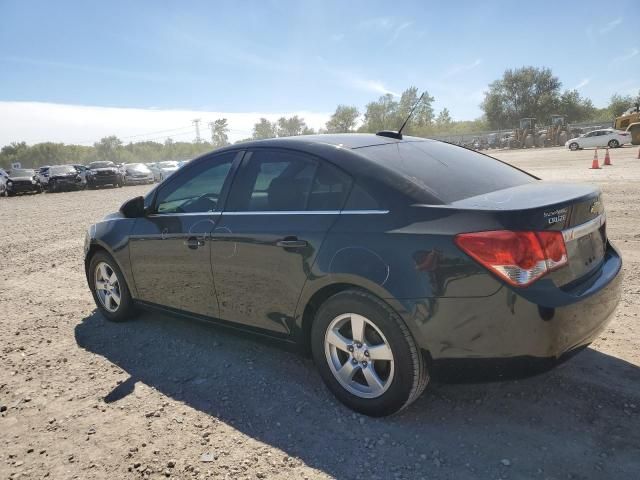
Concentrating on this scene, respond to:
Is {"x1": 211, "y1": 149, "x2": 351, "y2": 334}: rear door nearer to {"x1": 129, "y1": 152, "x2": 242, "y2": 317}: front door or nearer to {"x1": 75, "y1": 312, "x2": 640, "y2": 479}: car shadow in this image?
{"x1": 129, "y1": 152, "x2": 242, "y2": 317}: front door

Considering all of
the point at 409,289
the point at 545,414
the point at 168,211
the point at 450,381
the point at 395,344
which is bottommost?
the point at 545,414

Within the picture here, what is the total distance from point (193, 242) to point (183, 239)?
13 cm

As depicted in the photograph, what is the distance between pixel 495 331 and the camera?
2256 mm

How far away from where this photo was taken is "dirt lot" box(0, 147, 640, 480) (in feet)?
7.73

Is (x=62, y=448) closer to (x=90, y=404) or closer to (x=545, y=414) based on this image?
(x=90, y=404)

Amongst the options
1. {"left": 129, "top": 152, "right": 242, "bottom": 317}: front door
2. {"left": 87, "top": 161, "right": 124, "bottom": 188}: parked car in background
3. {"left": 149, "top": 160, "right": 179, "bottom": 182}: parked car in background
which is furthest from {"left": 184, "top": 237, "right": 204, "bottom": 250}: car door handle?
{"left": 149, "top": 160, "right": 179, "bottom": 182}: parked car in background

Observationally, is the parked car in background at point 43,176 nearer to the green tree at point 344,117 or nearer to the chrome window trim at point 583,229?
the chrome window trim at point 583,229

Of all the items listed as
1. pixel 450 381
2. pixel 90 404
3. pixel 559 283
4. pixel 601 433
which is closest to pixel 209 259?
pixel 90 404

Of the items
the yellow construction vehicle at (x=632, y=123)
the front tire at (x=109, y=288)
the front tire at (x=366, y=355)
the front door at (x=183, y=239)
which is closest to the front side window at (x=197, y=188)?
the front door at (x=183, y=239)

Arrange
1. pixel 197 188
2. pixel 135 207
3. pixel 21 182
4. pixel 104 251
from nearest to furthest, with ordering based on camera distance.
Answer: pixel 197 188
pixel 135 207
pixel 104 251
pixel 21 182

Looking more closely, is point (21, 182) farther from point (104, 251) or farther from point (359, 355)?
point (359, 355)

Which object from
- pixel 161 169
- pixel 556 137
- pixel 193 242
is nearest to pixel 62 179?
pixel 161 169

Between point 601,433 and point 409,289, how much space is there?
1271mm

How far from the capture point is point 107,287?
14.8 ft
